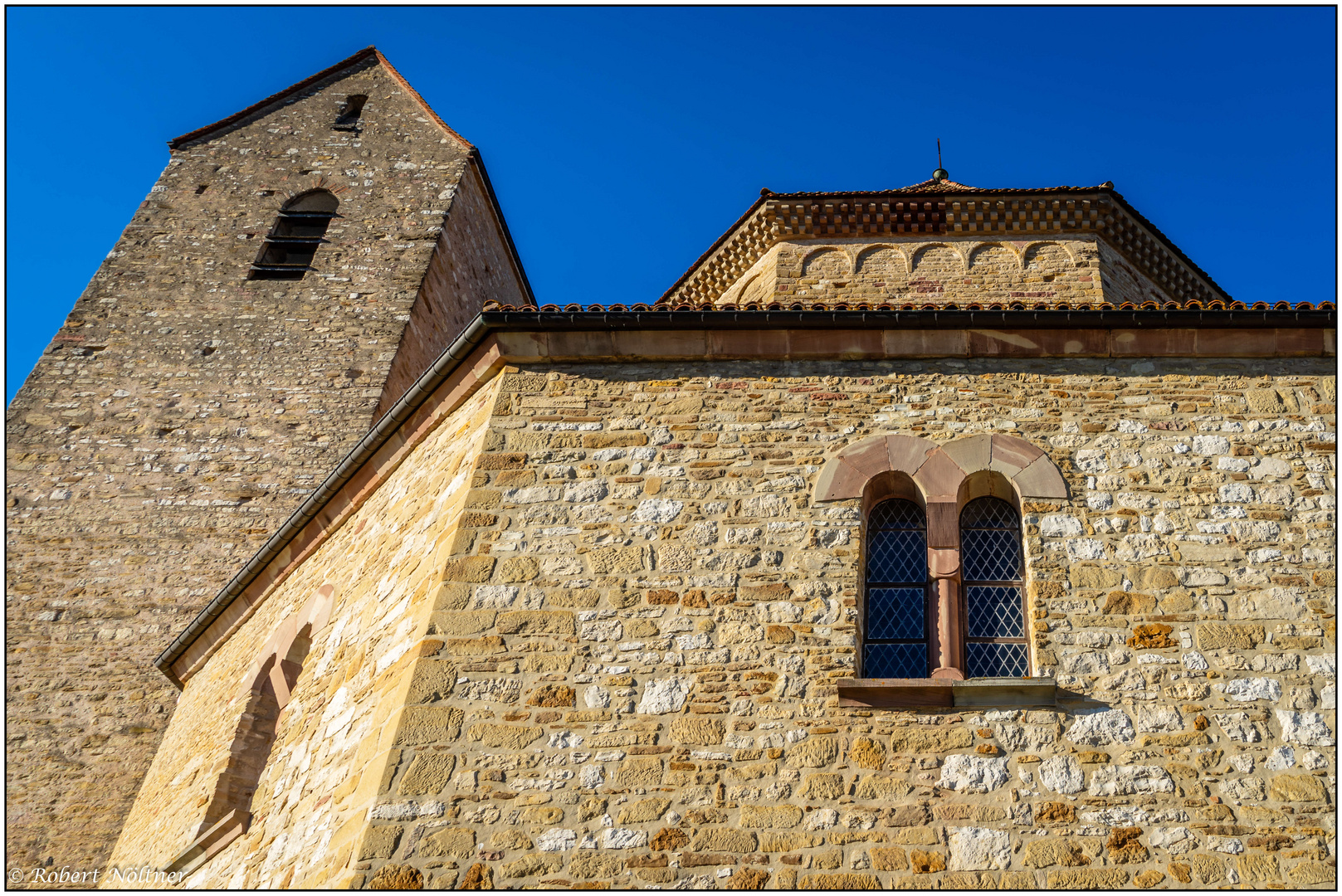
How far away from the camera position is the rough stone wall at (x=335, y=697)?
6477 mm

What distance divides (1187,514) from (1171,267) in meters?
6.21

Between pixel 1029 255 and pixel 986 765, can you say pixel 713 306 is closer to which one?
pixel 986 765

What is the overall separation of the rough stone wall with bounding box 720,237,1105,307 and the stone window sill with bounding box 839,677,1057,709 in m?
6.07

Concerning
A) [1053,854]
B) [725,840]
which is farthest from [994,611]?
[725,840]

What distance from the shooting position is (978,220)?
479 inches

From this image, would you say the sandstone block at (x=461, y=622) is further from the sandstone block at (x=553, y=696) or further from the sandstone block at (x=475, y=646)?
the sandstone block at (x=553, y=696)

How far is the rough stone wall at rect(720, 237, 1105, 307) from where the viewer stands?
11789 mm

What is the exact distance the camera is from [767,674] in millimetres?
6465

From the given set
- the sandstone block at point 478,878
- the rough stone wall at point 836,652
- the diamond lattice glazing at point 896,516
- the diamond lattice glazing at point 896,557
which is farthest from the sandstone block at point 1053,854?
the sandstone block at point 478,878

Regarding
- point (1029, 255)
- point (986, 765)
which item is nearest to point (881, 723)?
point (986, 765)

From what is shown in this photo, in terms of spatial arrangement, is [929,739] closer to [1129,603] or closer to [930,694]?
[930,694]

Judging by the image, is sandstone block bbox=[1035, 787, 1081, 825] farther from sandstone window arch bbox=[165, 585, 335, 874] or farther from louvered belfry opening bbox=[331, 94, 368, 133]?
louvered belfry opening bbox=[331, 94, 368, 133]

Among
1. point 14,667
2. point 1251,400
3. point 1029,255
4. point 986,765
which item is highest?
Answer: point 1029,255

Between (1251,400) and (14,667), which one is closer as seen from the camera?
(1251,400)
